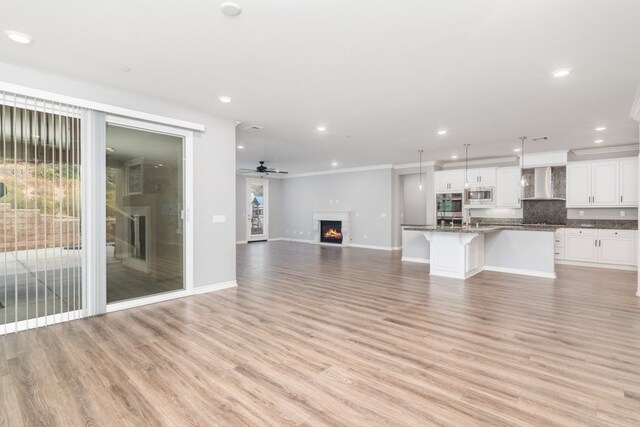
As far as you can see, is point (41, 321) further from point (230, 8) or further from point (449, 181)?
point (449, 181)

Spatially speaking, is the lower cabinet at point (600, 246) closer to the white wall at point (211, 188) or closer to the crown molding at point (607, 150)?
the crown molding at point (607, 150)

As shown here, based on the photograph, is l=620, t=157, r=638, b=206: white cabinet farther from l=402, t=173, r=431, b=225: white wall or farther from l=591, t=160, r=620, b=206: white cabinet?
l=402, t=173, r=431, b=225: white wall

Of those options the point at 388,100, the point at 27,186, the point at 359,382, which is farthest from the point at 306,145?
the point at 359,382

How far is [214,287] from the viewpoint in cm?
490

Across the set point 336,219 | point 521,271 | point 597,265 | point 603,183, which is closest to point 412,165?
point 336,219

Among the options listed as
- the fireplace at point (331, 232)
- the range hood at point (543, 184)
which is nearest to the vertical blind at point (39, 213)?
the fireplace at point (331, 232)

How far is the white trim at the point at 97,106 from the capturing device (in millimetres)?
3191

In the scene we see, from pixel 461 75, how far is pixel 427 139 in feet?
10.5

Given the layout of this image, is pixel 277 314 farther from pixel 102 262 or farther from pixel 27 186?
pixel 27 186

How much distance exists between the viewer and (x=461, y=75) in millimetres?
3459

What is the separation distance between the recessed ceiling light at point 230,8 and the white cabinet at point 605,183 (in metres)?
8.35

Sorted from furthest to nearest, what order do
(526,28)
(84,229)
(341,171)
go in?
(341,171), (84,229), (526,28)

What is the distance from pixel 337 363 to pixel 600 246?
7286 mm

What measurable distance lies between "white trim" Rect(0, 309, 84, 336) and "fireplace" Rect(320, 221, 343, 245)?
848 centimetres
